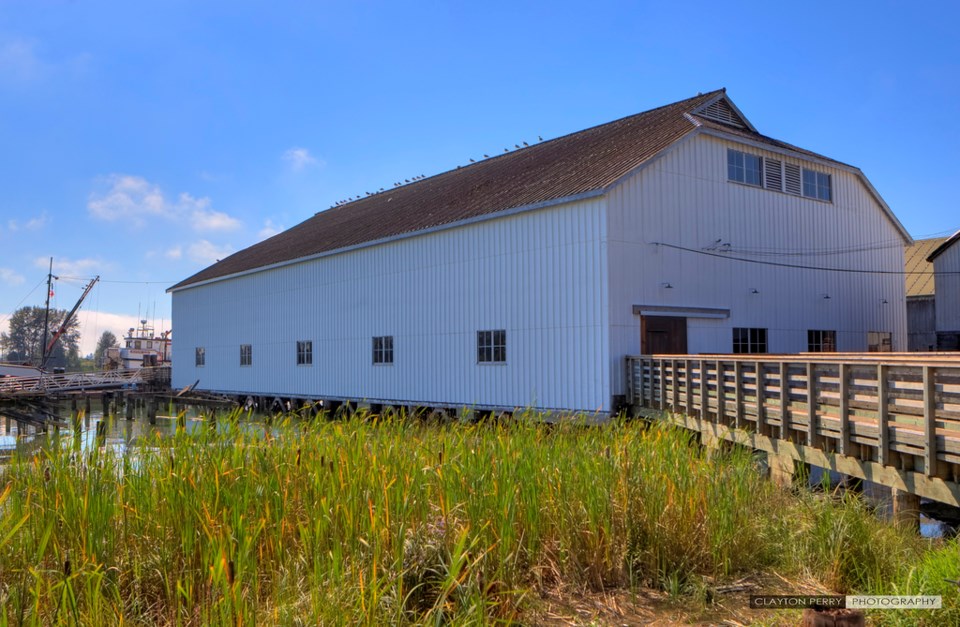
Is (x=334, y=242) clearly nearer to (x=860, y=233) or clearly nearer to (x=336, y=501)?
(x=860, y=233)

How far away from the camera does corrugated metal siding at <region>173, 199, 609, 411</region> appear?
17469 mm

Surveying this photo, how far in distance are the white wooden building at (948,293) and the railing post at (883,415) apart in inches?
731

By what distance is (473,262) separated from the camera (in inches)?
798

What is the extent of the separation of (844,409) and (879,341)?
676 inches

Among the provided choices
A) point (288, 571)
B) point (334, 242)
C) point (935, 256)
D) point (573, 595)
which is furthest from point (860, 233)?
point (288, 571)

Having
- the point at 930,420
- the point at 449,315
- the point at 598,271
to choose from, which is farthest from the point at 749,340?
the point at 930,420

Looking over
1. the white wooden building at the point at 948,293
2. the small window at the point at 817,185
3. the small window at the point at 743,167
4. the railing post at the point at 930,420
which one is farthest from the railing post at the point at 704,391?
the white wooden building at the point at 948,293

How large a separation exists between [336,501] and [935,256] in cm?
2476

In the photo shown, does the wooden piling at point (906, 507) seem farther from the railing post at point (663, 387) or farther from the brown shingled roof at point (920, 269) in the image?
the brown shingled roof at point (920, 269)

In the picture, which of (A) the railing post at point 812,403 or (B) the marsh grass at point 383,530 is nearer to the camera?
(B) the marsh grass at point 383,530

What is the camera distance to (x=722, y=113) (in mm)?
22062

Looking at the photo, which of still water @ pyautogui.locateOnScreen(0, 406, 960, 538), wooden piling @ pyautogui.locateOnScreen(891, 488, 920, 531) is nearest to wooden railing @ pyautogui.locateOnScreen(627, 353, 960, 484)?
wooden piling @ pyautogui.locateOnScreen(891, 488, 920, 531)

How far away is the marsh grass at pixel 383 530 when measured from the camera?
446 cm

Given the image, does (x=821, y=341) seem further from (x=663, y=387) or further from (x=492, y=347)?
(x=492, y=347)
